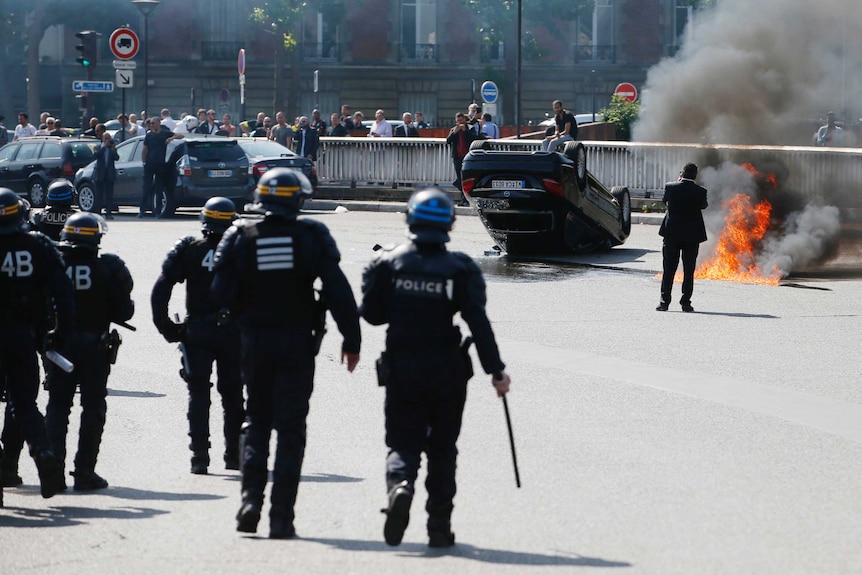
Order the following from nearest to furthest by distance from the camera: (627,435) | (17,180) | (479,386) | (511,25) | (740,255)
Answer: (627,435) → (479,386) → (740,255) → (17,180) → (511,25)

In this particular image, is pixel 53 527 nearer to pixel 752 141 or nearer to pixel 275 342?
pixel 275 342

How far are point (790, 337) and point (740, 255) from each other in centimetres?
559

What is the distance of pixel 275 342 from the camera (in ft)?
21.2

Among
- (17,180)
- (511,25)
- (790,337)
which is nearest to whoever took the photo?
(790,337)

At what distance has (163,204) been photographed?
26.8 m

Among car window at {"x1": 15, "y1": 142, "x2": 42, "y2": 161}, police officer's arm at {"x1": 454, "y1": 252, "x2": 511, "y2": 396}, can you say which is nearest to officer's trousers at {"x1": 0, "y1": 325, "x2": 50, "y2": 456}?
police officer's arm at {"x1": 454, "y1": 252, "x2": 511, "y2": 396}

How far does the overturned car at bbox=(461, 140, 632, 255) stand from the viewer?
18.8 m

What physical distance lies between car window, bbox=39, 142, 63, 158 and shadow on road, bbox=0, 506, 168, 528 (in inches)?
926

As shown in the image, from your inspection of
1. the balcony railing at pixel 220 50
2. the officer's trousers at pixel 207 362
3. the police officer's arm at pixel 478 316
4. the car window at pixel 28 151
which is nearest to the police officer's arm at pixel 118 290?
the officer's trousers at pixel 207 362

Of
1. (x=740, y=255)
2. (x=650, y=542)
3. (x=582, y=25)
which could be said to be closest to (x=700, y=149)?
(x=740, y=255)

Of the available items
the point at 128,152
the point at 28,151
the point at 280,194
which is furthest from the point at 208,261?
the point at 28,151

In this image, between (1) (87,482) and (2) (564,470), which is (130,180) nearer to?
(1) (87,482)

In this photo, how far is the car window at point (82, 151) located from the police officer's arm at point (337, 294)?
23.9 m

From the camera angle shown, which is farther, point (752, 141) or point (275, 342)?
point (752, 141)
